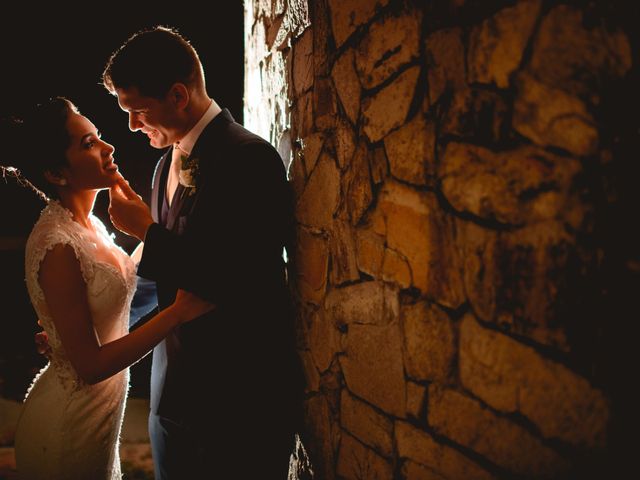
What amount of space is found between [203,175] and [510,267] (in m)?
1.56

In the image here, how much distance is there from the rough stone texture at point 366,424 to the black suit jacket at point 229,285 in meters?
0.52

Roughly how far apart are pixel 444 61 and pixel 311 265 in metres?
1.22

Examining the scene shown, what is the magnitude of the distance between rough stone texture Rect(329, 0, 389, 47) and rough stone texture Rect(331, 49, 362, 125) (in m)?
0.08

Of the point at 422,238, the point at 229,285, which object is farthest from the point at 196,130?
the point at 422,238

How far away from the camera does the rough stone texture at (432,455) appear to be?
51.6 inches

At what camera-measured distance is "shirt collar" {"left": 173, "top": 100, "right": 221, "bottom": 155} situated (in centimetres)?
241

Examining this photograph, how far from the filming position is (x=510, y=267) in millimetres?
1129

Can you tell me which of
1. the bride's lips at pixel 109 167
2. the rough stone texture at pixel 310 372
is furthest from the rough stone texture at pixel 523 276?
the bride's lips at pixel 109 167

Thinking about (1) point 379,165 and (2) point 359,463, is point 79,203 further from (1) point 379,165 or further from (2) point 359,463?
(2) point 359,463

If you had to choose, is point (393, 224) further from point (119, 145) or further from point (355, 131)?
point (119, 145)

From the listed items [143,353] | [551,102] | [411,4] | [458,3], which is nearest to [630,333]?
[551,102]

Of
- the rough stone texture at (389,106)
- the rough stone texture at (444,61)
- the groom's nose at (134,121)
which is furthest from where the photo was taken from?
the groom's nose at (134,121)

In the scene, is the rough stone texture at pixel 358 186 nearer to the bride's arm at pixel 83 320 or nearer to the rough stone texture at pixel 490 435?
the rough stone texture at pixel 490 435

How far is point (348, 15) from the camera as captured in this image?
6.01 feet
